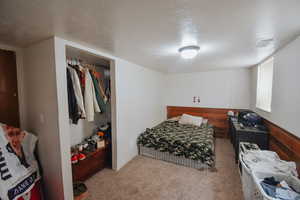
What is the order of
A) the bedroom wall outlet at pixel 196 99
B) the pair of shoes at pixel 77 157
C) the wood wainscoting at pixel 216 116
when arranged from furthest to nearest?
1. the bedroom wall outlet at pixel 196 99
2. the wood wainscoting at pixel 216 116
3. the pair of shoes at pixel 77 157

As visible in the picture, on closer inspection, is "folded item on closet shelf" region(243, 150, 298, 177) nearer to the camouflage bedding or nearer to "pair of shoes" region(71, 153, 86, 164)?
the camouflage bedding

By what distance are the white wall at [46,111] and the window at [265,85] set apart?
3.39 m

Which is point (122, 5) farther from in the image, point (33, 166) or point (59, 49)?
point (33, 166)

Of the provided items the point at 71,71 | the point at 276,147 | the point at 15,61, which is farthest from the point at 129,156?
the point at 276,147

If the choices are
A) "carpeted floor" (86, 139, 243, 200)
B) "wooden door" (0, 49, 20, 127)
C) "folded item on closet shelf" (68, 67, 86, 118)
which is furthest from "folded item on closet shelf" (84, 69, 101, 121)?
"carpeted floor" (86, 139, 243, 200)

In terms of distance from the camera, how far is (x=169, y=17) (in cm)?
109

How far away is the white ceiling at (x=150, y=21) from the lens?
931 mm

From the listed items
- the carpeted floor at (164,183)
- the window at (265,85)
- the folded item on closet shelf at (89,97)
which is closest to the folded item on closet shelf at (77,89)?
the folded item on closet shelf at (89,97)

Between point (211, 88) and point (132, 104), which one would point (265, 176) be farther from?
point (211, 88)

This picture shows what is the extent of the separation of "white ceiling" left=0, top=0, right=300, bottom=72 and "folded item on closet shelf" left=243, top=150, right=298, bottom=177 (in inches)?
58.2

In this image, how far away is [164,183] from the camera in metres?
2.04

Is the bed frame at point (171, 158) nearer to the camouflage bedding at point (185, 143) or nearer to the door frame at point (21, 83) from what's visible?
the camouflage bedding at point (185, 143)

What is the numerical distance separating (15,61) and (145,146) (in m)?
2.60

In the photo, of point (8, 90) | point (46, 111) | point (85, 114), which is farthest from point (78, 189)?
point (8, 90)
